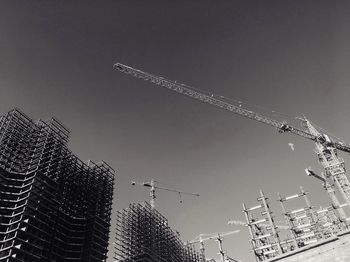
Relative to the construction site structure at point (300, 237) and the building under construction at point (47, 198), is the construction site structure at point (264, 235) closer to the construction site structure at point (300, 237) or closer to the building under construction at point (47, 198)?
the construction site structure at point (300, 237)

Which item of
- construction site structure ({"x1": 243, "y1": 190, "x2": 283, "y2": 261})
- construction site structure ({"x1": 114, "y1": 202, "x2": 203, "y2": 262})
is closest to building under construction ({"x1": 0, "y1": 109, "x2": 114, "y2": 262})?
construction site structure ({"x1": 114, "y1": 202, "x2": 203, "y2": 262})

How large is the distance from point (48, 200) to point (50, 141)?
10259mm

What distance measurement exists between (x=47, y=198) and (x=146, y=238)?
1842cm

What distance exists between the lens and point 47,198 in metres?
44.8

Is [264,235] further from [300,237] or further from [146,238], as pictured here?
[146,238]

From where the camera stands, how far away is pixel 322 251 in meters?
27.7

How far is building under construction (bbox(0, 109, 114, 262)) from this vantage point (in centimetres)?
3963

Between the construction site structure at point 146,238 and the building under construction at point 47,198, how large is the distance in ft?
10.2

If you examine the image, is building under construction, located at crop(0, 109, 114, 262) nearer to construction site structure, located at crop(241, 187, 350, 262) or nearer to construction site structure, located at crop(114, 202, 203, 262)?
construction site structure, located at crop(114, 202, 203, 262)

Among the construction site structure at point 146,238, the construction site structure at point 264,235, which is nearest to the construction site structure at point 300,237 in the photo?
the construction site structure at point 264,235

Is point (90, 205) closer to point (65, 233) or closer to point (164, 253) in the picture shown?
point (65, 233)

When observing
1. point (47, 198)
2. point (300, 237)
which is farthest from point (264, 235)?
point (47, 198)

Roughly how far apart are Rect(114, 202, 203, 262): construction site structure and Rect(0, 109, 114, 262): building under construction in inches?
122

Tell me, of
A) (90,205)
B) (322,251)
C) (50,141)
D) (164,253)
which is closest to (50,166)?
(50,141)
